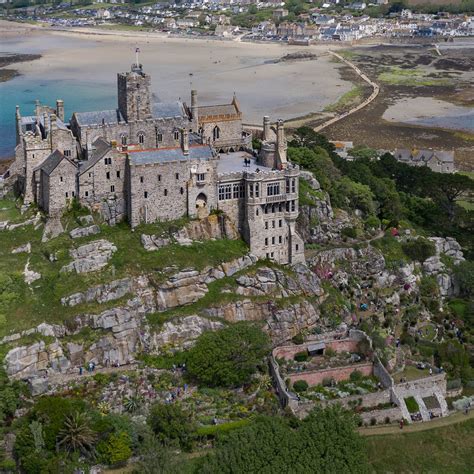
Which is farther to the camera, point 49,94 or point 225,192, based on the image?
point 49,94

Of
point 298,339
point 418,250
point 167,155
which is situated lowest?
point 298,339

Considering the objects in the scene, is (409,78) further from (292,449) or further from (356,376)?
(292,449)

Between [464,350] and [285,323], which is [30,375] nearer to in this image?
[285,323]

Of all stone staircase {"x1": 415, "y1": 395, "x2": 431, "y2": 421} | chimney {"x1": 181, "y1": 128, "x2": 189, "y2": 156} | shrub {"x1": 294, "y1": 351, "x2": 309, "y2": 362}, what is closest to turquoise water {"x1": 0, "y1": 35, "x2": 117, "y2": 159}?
chimney {"x1": 181, "y1": 128, "x2": 189, "y2": 156}

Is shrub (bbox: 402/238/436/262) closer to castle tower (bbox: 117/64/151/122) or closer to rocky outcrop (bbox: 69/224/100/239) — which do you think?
castle tower (bbox: 117/64/151/122)

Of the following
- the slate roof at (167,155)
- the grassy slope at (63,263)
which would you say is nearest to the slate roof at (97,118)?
the slate roof at (167,155)

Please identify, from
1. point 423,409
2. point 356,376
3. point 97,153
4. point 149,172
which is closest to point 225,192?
point 149,172
